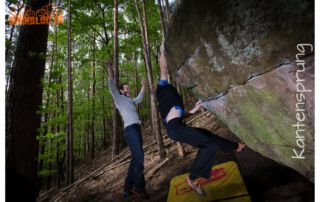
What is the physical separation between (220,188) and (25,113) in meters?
3.74

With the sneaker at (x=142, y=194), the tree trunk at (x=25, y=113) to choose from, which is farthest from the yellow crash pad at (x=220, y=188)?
the tree trunk at (x=25, y=113)

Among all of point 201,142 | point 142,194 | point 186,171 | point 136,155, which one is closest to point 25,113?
point 136,155

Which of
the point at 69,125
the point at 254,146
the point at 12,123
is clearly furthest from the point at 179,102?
the point at 69,125

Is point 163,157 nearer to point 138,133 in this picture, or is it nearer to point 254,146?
point 138,133

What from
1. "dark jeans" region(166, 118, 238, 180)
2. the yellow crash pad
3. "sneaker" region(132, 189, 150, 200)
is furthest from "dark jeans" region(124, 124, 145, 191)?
"dark jeans" region(166, 118, 238, 180)

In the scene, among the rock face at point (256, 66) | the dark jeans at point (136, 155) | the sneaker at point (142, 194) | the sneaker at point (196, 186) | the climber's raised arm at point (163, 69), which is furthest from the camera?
the sneaker at point (142, 194)

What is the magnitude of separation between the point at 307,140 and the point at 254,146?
0.96 metres

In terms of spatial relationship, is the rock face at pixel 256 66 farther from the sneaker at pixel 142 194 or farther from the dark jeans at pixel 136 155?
the sneaker at pixel 142 194

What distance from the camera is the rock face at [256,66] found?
189 centimetres

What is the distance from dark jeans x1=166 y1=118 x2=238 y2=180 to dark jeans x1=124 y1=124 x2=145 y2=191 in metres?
0.81

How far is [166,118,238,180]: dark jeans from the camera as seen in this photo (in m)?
2.96

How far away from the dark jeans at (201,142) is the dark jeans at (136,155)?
31.8 inches

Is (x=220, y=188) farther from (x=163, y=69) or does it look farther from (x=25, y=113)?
(x=25, y=113)

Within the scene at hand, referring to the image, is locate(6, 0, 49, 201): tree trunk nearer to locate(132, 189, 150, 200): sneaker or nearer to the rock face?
locate(132, 189, 150, 200): sneaker
